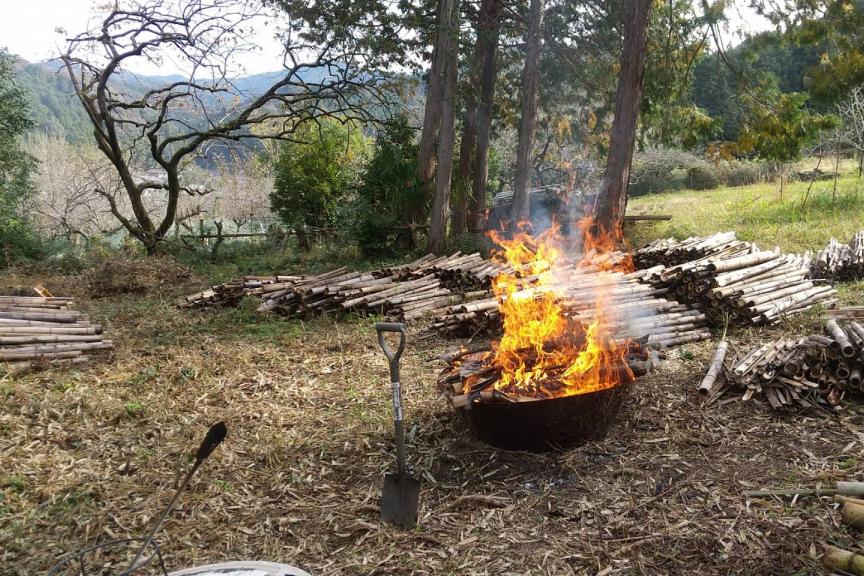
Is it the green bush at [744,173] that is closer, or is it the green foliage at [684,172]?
the green bush at [744,173]

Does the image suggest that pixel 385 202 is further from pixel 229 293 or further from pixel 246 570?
pixel 246 570

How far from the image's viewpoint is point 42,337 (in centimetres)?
655

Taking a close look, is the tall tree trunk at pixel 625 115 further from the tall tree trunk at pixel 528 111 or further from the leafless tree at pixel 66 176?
the leafless tree at pixel 66 176

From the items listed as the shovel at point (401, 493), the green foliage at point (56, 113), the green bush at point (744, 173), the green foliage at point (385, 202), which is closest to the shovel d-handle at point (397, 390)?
the shovel at point (401, 493)

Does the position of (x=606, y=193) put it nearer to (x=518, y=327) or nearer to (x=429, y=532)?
(x=518, y=327)

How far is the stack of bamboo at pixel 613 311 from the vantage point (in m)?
6.80

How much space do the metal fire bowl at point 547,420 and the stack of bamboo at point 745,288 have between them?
3387 mm

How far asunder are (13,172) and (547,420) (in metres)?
19.2

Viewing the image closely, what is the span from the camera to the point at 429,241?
13.6 meters

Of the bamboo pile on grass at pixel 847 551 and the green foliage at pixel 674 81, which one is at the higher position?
the green foliage at pixel 674 81

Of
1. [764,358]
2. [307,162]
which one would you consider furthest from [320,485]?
[307,162]

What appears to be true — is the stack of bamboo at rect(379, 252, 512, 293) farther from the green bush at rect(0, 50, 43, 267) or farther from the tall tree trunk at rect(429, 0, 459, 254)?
the green bush at rect(0, 50, 43, 267)

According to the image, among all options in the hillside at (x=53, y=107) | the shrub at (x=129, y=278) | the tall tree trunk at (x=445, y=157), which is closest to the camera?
the shrub at (x=129, y=278)

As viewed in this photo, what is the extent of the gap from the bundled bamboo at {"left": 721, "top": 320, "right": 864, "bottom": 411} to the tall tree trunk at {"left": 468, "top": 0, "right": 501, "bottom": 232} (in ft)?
36.8
